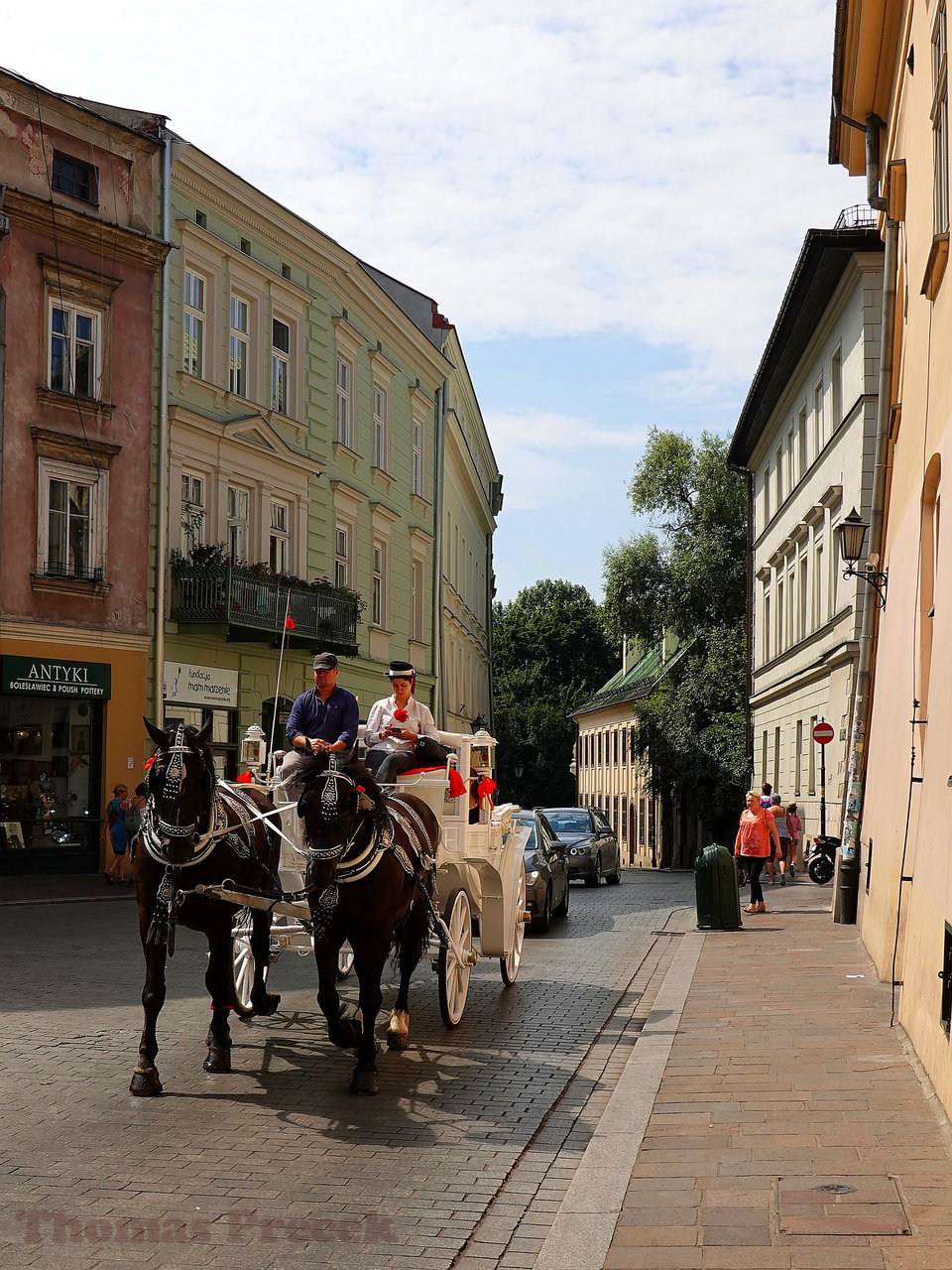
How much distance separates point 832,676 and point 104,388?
50.9 ft

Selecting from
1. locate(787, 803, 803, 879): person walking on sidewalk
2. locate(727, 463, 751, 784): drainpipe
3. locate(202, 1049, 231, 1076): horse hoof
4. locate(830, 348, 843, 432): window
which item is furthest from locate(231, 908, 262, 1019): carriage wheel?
locate(727, 463, 751, 784): drainpipe

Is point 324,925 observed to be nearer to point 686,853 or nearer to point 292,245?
point 292,245

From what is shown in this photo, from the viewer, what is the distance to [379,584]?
114ft

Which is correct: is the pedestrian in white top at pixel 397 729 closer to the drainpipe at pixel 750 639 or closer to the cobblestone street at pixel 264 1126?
the cobblestone street at pixel 264 1126

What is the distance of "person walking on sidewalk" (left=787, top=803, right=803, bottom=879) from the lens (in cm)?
3117

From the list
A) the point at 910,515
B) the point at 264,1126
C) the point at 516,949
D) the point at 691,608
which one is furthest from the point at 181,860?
the point at 691,608

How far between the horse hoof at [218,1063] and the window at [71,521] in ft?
54.7

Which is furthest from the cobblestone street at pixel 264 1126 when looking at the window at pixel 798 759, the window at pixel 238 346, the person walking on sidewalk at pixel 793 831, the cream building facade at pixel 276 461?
the window at pixel 798 759

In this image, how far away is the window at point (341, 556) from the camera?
31859mm

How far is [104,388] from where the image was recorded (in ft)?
81.7

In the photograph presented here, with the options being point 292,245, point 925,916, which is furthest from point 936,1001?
point 292,245

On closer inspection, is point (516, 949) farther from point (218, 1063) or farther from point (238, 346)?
point (238, 346)

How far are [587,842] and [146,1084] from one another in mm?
21138

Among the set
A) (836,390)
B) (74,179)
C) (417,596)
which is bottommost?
(417,596)
